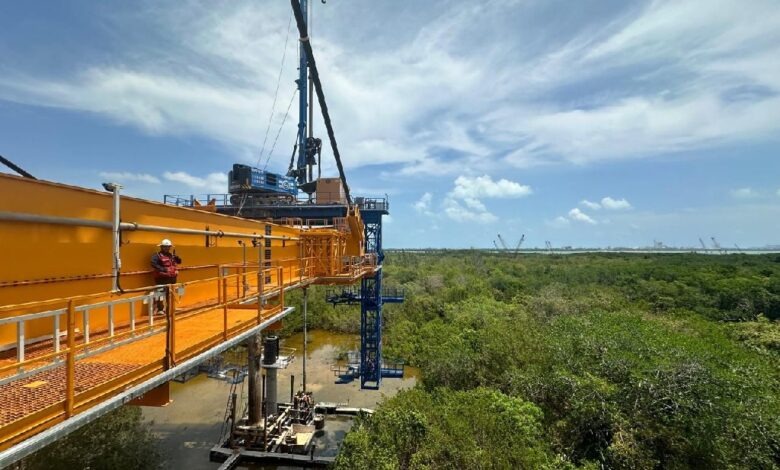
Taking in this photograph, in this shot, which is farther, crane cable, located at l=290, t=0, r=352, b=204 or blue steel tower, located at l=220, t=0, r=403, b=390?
blue steel tower, located at l=220, t=0, r=403, b=390

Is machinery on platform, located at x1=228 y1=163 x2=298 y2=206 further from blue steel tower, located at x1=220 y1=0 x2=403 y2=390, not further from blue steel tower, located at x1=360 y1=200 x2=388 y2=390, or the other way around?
blue steel tower, located at x1=360 y1=200 x2=388 y2=390

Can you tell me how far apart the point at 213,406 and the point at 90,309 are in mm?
21044

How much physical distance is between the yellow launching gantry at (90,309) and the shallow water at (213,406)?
11.7 metres

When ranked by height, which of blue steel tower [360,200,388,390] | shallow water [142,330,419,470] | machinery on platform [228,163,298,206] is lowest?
shallow water [142,330,419,470]

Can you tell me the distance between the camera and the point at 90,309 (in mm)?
4414

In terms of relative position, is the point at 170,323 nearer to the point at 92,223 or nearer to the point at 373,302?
the point at 92,223

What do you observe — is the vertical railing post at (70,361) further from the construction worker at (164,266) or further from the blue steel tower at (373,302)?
the blue steel tower at (373,302)

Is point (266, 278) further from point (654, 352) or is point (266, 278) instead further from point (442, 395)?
point (654, 352)

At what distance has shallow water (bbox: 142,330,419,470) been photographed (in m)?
17.7

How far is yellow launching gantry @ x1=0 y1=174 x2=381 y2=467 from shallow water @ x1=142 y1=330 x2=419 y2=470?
1169 centimetres

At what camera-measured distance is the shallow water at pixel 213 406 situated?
17.7 m

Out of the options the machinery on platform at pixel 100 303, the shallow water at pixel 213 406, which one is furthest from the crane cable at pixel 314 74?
the shallow water at pixel 213 406

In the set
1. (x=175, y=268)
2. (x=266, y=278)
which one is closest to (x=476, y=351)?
(x=266, y=278)

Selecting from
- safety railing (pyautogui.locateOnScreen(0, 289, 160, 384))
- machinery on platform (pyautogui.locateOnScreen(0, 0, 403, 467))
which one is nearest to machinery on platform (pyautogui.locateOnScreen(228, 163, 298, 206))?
machinery on platform (pyautogui.locateOnScreen(0, 0, 403, 467))
